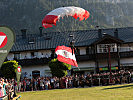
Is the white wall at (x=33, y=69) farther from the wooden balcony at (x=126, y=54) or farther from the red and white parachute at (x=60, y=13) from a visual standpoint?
the red and white parachute at (x=60, y=13)

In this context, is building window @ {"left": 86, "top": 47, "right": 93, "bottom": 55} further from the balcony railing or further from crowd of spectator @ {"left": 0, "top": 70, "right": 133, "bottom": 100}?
crowd of spectator @ {"left": 0, "top": 70, "right": 133, "bottom": 100}

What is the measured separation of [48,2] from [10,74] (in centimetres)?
12959

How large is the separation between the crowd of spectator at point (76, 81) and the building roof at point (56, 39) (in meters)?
14.2

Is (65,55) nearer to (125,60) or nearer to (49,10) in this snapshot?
(125,60)

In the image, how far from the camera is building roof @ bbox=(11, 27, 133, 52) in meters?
43.3

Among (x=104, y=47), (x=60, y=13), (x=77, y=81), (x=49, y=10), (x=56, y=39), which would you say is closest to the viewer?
(x=60, y=13)

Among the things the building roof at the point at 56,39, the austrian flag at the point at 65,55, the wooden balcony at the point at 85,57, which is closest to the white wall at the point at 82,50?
the building roof at the point at 56,39

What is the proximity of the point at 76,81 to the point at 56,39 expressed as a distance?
756 inches

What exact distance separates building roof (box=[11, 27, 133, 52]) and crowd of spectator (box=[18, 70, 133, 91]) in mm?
14210

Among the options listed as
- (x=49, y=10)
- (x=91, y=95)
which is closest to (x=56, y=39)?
(x=91, y=95)

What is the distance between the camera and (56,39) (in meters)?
46.1

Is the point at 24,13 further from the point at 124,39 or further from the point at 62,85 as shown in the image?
the point at 62,85

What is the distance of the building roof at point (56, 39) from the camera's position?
142 ft

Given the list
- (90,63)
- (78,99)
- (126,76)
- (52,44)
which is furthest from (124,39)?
(78,99)
